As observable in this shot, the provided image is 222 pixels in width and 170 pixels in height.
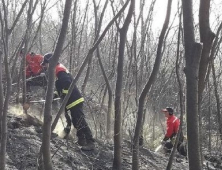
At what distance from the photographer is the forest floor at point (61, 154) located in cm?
454

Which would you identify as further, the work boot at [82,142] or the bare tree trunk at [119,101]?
the work boot at [82,142]

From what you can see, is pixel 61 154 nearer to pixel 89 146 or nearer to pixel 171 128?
pixel 89 146

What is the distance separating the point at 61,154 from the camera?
505cm


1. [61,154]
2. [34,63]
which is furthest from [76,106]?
[34,63]

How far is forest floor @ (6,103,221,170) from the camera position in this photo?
4543mm

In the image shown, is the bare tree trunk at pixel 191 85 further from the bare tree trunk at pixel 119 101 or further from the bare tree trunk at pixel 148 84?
the bare tree trunk at pixel 119 101

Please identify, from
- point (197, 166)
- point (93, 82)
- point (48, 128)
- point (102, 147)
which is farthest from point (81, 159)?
point (93, 82)

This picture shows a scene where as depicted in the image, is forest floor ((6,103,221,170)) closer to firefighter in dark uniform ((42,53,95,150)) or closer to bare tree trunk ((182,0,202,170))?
firefighter in dark uniform ((42,53,95,150))

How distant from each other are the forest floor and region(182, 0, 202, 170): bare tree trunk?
2641mm

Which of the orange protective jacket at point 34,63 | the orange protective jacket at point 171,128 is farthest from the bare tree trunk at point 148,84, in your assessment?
the orange protective jacket at point 34,63

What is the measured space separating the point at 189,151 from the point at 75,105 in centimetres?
434

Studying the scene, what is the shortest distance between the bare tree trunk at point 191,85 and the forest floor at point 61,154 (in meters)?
2.64

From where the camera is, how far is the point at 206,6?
5.74 ft

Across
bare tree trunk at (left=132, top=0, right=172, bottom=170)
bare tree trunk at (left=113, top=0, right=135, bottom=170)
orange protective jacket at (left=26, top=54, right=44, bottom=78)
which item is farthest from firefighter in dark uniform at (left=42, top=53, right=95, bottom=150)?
orange protective jacket at (left=26, top=54, right=44, bottom=78)
